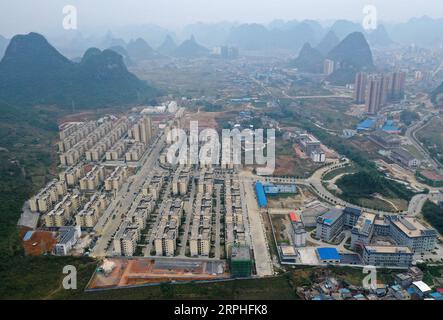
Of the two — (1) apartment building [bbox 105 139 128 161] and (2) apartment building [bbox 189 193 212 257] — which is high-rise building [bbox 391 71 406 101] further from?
(2) apartment building [bbox 189 193 212 257]

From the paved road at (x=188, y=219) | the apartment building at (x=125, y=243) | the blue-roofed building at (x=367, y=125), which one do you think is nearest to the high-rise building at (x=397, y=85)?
the blue-roofed building at (x=367, y=125)

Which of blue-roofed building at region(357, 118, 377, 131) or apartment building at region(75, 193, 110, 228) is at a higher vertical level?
blue-roofed building at region(357, 118, 377, 131)

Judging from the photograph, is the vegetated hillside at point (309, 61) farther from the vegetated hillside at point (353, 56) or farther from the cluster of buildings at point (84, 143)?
the cluster of buildings at point (84, 143)

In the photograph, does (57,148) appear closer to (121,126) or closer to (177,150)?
(121,126)

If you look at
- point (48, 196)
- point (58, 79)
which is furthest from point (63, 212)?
point (58, 79)

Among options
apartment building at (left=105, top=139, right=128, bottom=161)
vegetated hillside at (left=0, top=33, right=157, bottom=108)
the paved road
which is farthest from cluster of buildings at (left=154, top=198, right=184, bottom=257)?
vegetated hillside at (left=0, top=33, right=157, bottom=108)
